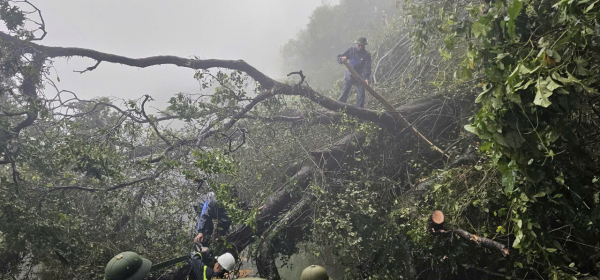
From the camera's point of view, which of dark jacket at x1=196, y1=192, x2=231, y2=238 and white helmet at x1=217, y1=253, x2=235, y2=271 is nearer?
white helmet at x1=217, y1=253, x2=235, y2=271

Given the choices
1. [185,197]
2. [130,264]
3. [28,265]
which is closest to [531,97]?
[130,264]

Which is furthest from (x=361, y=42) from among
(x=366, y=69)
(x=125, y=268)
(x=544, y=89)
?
(x=125, y=268)

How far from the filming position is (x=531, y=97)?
1.82 meters

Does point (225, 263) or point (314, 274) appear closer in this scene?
point (314, 274)

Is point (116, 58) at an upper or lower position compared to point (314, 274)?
upper

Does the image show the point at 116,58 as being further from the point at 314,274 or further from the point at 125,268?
the point at 314,274

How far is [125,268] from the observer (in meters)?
2.89

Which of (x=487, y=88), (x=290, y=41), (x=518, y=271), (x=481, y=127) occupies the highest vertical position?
(x=290, y=41)

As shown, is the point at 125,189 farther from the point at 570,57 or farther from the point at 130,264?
the point at 570,57

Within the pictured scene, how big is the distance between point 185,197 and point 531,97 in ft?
16.4

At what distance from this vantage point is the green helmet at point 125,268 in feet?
9.29

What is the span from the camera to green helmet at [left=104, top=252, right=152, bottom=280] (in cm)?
283

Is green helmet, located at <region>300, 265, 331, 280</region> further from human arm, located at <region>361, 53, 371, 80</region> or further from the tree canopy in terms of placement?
human arm, located at <region>361, 53, 371, 80</region>

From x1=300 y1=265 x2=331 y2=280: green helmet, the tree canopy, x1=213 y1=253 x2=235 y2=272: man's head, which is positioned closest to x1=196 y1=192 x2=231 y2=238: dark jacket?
the tree canopy
